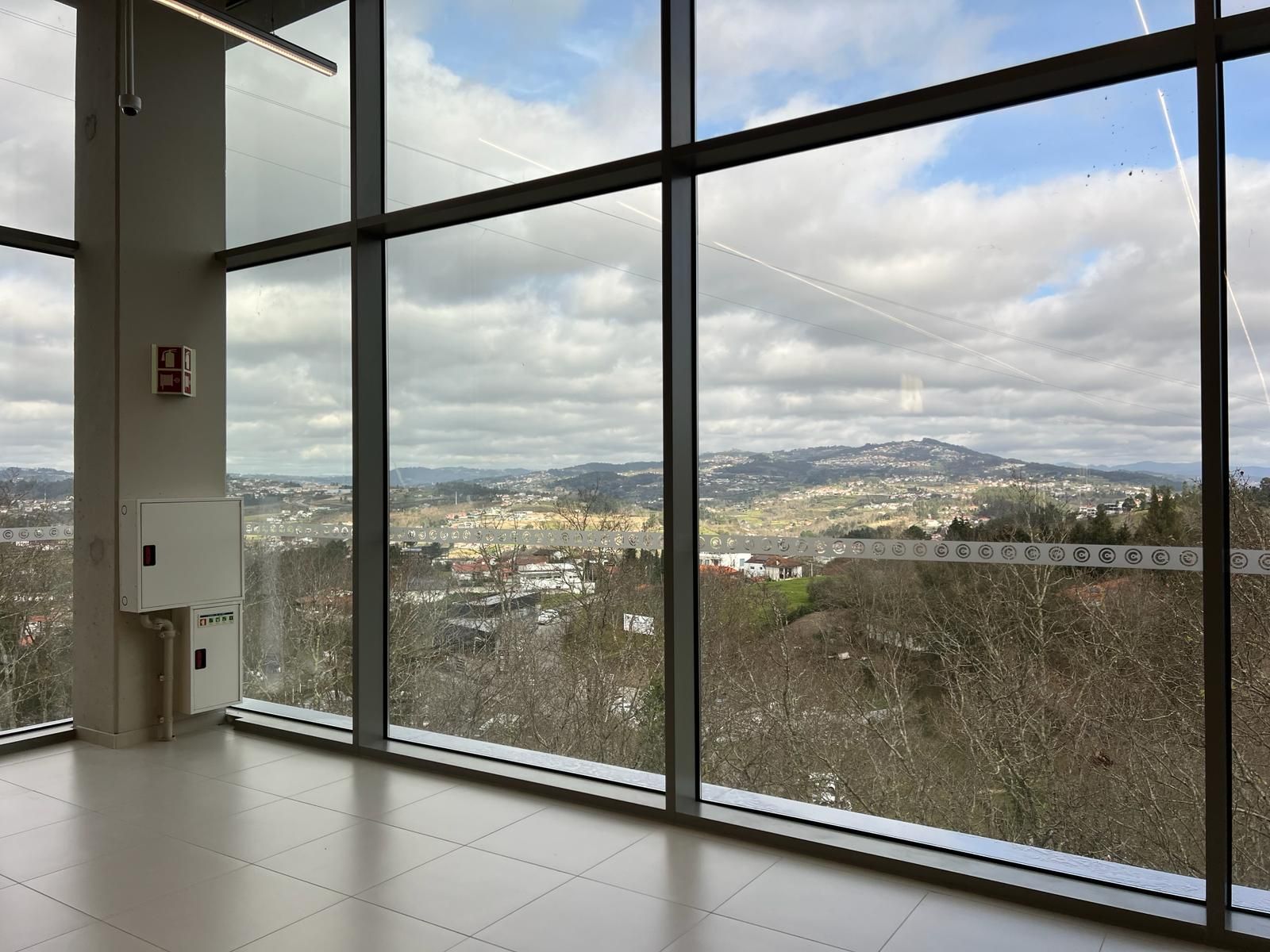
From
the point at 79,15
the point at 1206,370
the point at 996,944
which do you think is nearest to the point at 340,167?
the point at 79,15

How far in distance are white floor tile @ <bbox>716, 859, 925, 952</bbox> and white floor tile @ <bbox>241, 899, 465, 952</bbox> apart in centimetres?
89

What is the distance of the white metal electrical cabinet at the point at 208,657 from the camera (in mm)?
4785

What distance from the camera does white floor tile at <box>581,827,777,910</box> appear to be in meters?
2.88

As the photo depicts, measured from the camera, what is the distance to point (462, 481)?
185 inches

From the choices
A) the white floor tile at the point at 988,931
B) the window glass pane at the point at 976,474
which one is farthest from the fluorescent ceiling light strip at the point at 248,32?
the white floor tile at the point at 988,931

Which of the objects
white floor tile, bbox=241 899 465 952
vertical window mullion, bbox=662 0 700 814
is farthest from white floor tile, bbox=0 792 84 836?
vertical window mullion, bbox=662 0 700 814

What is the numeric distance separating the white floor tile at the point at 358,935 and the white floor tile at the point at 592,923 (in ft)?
0.53

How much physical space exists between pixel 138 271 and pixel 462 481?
2.09 m

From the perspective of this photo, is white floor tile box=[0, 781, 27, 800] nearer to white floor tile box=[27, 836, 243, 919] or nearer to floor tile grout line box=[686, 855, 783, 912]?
white floor tile box=[27, 836, 243, 919]

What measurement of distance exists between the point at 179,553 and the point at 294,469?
75 centimetres

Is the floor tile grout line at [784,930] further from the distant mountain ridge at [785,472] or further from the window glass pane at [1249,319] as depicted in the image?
the distant mountain ridge at [785,472]

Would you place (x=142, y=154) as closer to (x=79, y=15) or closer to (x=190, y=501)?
(x=79, y=15)

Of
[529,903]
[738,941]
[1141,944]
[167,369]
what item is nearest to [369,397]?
[167,369]

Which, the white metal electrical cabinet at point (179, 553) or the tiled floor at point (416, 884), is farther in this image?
the white metal electrical cabinet at point (179, 553)
